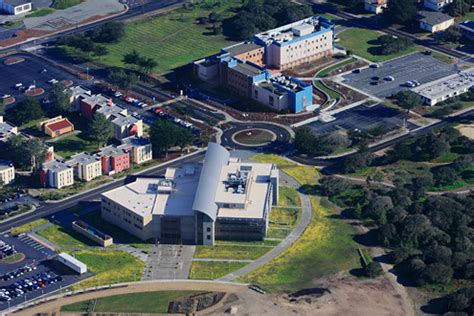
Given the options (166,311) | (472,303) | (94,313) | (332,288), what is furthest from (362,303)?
(94,313)

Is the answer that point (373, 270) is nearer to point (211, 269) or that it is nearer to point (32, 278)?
point (211, 269)

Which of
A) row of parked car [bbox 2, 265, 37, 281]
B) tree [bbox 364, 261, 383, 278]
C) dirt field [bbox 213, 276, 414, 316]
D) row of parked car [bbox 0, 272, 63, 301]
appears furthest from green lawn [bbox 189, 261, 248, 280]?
row of parked car [bbox 2, 265, 37, 281]

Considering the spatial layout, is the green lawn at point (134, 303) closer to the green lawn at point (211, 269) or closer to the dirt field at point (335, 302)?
the green lawn at point (211, 269)

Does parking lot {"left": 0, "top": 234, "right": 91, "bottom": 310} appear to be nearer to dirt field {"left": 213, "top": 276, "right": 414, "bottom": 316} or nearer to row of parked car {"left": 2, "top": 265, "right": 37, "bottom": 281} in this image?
row of parked car {"left": 2, "top": 265, "right": 37, "bottom": 281}

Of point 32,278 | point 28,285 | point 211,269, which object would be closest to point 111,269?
point 32,278

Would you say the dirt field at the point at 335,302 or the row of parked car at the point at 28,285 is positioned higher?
the row of parked car at the point at 28,285

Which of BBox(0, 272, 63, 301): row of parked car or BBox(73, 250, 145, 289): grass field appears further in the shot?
BBox(73, 250, 145, 289): grass field

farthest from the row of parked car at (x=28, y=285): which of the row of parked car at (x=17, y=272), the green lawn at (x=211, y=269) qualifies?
the green lawn at (x=211, y=269)

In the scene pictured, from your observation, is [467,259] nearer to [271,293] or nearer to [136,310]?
[271,293]
